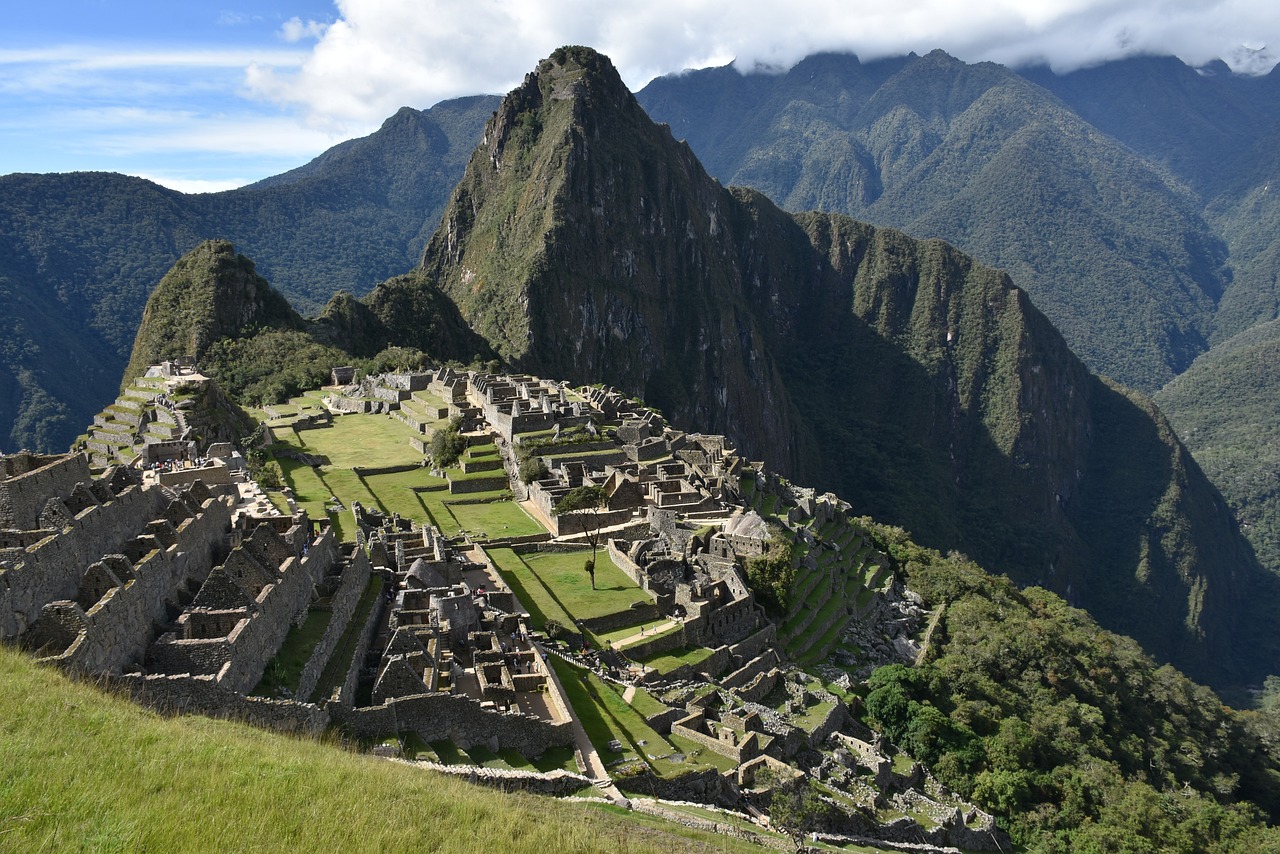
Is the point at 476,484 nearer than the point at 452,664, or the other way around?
the point at 452,664

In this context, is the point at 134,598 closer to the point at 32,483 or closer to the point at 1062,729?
the point at 32,483

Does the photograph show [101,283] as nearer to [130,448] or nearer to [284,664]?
[130,448]

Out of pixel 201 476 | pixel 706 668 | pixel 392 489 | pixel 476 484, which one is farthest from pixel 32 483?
pixel 476 484

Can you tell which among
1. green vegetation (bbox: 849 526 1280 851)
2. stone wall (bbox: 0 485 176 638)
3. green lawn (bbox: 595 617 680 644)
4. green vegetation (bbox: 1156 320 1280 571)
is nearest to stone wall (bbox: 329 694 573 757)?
stone wall (bbox: 0 485 176 638)

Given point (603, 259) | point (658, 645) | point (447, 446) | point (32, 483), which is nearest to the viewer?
point (32, 483)

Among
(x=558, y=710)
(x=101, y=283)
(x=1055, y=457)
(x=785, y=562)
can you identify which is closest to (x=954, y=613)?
(x=785, y=562)

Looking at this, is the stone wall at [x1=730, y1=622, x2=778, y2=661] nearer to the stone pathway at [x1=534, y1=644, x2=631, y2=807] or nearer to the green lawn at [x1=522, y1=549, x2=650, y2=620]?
the green lawn at [x1=522, y1=549, x2=650, y2=620]
